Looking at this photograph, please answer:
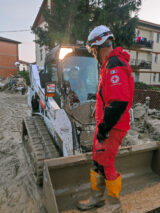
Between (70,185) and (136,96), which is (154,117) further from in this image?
(70,185)

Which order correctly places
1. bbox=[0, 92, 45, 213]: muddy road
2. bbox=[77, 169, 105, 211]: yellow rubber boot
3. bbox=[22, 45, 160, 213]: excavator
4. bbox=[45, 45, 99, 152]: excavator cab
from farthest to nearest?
bbox=[45, 45, 99, 152]: excavator cab
bbox=[0, 92, 45, 213]: muddy road
bbox=[22, 45, 160, 213]: excavator
bbox=[77, 169, 105, 211]: yellow rubber boot

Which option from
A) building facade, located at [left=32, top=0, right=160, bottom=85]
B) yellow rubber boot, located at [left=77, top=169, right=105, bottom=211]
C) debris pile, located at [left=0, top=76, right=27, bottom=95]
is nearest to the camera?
yellow rubber boot, located at [left=77, top=169, right=105, bottom=211]

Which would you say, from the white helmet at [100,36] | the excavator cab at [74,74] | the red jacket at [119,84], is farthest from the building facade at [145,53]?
the red jacket at [119,84]

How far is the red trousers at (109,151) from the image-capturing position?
6.37 ft

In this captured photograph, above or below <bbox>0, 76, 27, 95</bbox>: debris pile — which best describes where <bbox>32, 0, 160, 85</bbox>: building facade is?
above

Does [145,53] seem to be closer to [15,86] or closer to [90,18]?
[90,18]

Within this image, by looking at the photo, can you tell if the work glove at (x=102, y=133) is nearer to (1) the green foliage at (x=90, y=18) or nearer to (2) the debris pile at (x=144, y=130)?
(2) the debris pile at (x=144, y=130)

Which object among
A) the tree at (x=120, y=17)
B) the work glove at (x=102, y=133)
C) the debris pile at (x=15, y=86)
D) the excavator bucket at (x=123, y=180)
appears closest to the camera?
the work glove at (x=102, y=133)

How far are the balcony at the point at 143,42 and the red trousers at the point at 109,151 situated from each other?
23235mm

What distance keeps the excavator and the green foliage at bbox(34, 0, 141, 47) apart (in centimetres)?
847

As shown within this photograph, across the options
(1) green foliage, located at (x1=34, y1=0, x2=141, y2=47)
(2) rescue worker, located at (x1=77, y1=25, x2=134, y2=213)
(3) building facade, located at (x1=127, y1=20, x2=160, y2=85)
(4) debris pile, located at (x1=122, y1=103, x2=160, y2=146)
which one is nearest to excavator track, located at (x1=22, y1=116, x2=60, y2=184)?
(2) rescue worker, located at (x1=77, y1=25, x2=134, y2=213)

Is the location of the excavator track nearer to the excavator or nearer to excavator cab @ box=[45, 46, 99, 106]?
the excavator

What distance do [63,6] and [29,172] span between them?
11116 mm

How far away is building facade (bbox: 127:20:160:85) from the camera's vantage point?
23.6 meters
